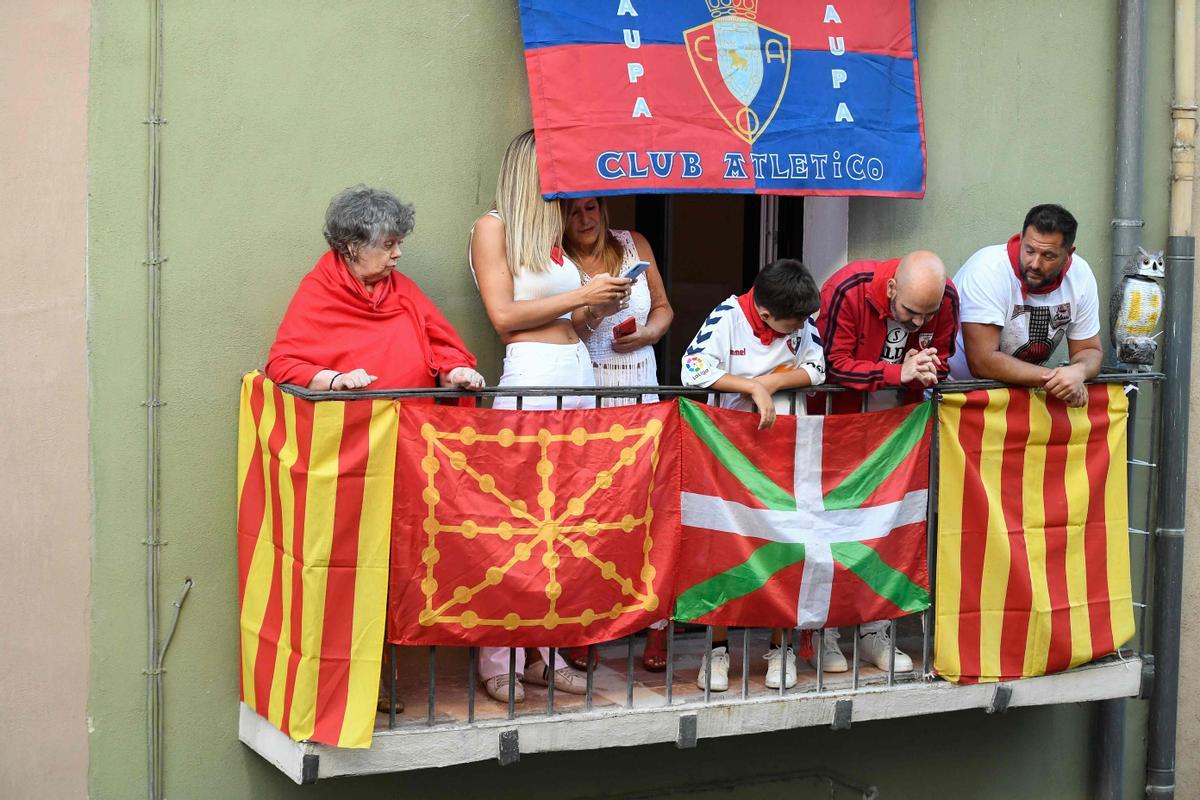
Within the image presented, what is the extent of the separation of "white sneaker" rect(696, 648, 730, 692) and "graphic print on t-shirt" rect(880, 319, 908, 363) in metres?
1.36

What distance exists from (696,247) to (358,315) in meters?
4.15

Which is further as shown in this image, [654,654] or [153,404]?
[654,654]

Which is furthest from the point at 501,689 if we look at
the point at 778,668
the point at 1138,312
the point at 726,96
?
the point at 1138,312

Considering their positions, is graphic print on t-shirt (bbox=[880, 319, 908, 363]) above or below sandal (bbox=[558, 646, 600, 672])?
above

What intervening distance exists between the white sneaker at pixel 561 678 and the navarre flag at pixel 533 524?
Result: 0.44 metres

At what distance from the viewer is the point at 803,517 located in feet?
18.2

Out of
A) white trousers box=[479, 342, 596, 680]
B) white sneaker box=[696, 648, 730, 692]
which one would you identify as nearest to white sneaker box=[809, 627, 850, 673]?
white sneaker box=[696, 648, 730, 692]

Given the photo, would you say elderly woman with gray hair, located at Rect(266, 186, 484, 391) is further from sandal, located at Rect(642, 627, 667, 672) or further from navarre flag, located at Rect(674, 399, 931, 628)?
sandal, located at Rect(642, 627, 667, 672)

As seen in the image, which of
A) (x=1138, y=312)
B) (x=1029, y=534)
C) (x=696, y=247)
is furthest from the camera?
(x=696, y=247)

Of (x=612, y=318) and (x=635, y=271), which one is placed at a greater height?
(x=635, y=271)

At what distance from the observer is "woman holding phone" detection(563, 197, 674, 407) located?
19.0 feet

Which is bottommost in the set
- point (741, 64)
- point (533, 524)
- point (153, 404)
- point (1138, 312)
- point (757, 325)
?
point (533, 524)

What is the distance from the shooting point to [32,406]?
5.23 metres

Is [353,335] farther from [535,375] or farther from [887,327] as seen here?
[887,327]
